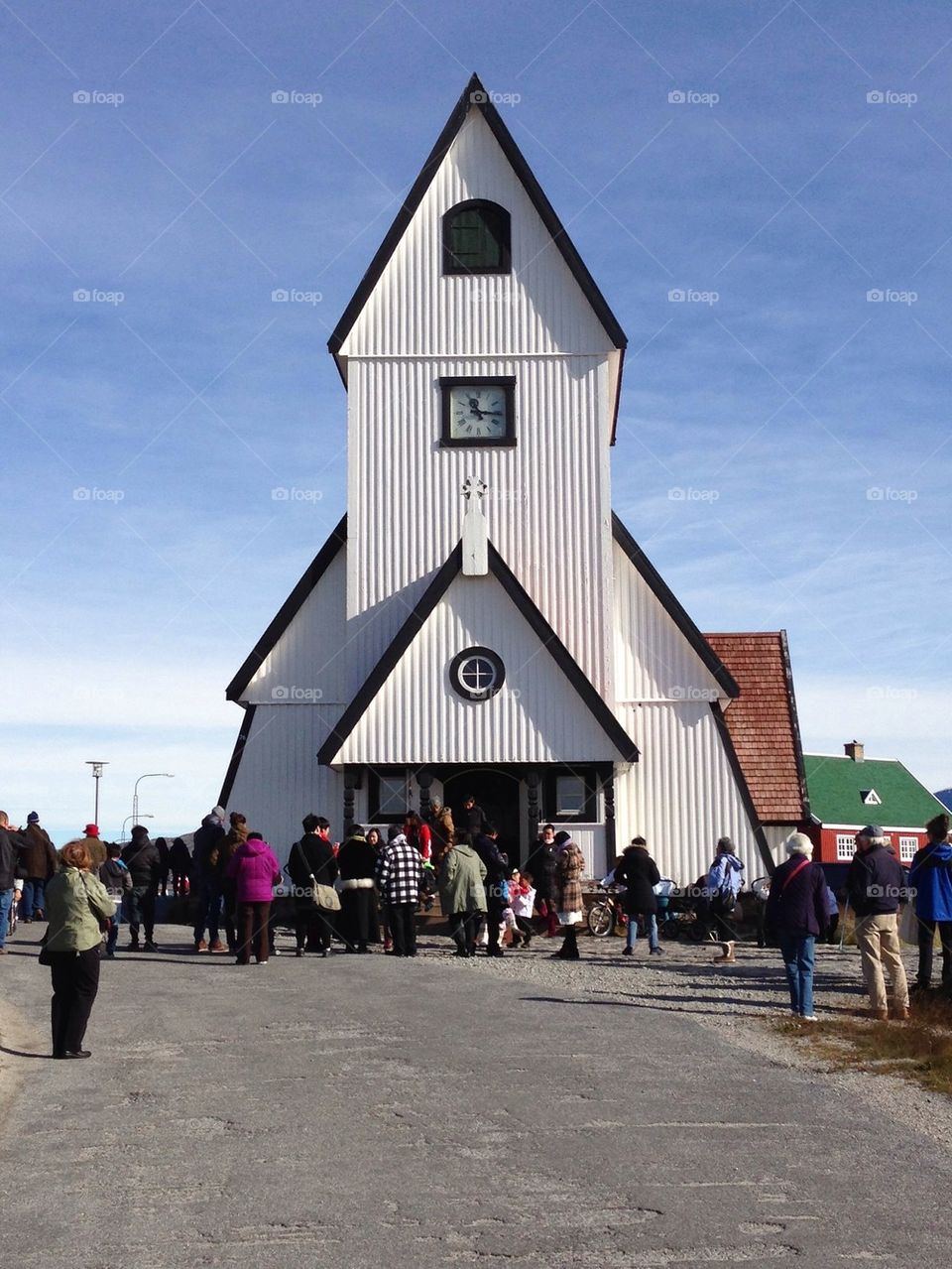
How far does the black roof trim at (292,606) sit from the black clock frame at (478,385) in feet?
8.47

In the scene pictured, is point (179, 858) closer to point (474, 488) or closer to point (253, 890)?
point (253, 890)

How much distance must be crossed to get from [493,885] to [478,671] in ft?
23.4

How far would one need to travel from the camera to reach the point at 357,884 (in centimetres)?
2045

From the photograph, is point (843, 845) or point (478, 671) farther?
point (843, 845)

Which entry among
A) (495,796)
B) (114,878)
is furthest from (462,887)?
(495,796)

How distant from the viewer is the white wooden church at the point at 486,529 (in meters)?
28.2

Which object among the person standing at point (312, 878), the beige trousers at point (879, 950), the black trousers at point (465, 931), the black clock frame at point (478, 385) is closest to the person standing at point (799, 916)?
the beige trousers at point (879, 950)

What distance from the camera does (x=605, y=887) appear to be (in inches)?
962

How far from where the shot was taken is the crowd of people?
41.5ft

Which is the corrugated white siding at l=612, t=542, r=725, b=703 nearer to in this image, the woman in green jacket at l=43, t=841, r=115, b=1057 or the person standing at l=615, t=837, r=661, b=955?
the person standing at l=615, t=837, r=661, b=955

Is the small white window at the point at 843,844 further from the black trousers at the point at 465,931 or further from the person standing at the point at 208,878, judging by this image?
the person standing at the point at 208,878

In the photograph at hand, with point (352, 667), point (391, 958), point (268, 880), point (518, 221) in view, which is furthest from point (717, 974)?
point (518, 221)

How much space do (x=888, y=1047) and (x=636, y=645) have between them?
55.4ft

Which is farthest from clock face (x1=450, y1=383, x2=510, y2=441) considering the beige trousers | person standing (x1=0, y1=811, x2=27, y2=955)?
the beige trousers
